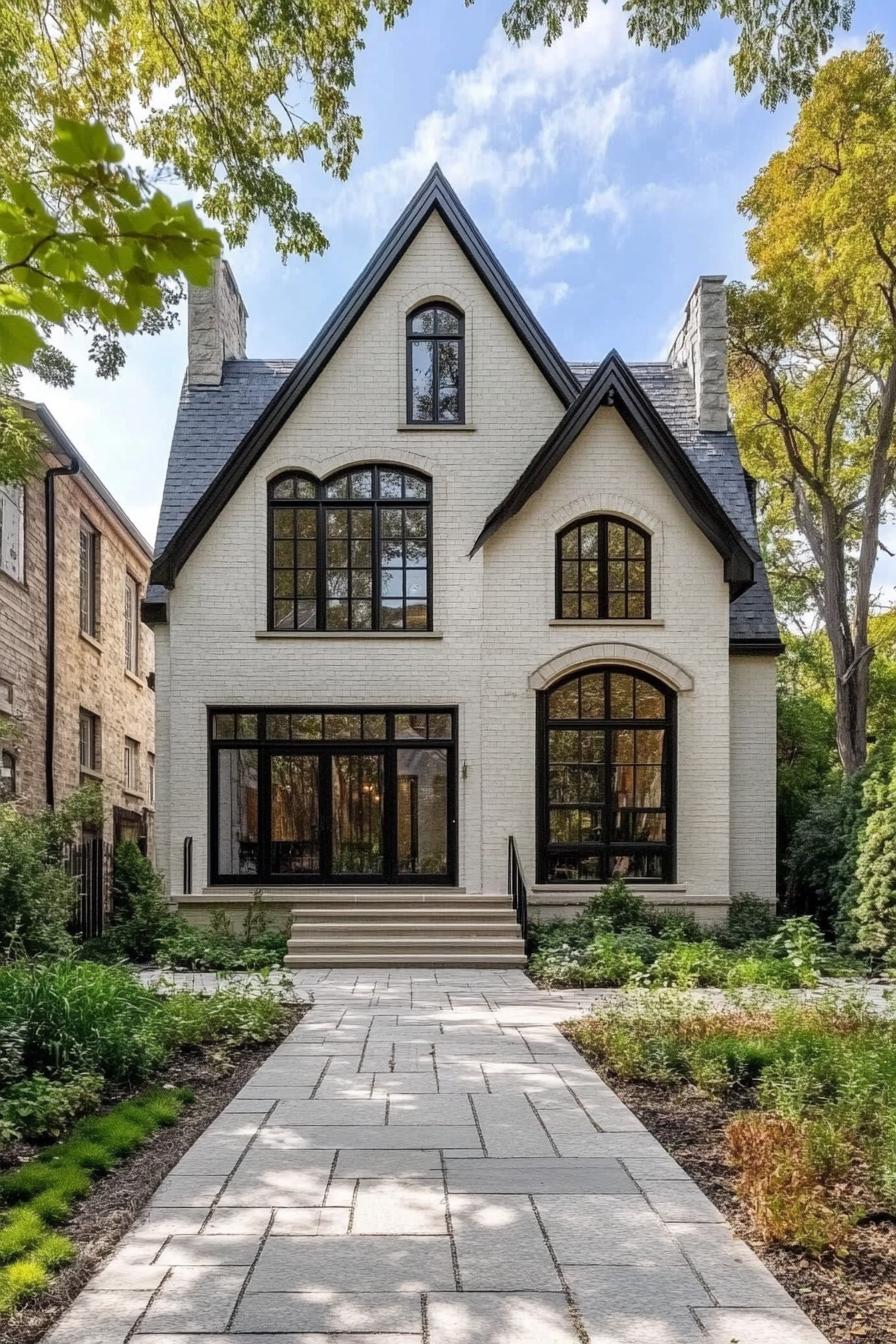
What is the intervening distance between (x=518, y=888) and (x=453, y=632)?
134 inches

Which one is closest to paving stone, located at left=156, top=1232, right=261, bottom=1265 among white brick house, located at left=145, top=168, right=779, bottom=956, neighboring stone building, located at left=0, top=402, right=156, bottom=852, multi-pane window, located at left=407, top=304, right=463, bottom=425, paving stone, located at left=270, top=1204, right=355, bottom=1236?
paving stone, located at left=270, top=1204, right=355, bottom=1236

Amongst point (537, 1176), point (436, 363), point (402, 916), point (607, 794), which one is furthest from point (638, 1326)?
point (436, 363)

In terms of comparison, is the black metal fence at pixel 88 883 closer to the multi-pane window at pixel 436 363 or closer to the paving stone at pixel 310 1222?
the multi-pane window at pixel 436 363

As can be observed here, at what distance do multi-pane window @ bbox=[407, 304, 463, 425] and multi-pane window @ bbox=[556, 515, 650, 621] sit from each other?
2.35 m

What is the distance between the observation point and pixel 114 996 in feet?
19.1

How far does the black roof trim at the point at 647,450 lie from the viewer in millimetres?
11930

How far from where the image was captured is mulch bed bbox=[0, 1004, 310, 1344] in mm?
2873

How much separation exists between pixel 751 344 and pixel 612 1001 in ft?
38.1

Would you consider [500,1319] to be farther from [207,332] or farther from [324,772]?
[207,332]

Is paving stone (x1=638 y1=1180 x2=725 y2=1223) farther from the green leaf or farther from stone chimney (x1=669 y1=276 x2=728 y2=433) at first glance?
stone chimney (x1=669 y1=276 x2=728 y2=433)

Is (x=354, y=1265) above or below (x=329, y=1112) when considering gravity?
above

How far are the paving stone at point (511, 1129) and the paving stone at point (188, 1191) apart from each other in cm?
122

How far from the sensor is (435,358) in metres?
13.0

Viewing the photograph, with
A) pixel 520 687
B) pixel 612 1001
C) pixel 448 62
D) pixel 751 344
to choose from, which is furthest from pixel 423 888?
pixel 751 344
